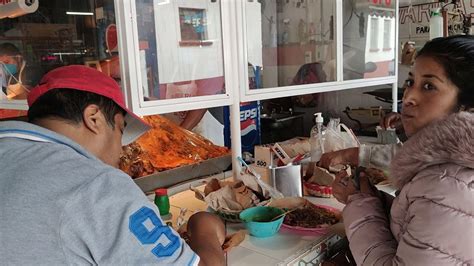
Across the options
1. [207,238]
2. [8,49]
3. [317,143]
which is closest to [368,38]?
[317,143]

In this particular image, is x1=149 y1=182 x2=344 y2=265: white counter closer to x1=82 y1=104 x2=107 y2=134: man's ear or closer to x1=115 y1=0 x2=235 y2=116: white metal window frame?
x1=115 y1=0 x2=235 y2=116: white metal window frame

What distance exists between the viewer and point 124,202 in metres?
0.66

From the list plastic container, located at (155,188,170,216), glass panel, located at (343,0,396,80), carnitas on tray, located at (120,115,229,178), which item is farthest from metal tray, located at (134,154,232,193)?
glass panel, located at (343,0,396,80)

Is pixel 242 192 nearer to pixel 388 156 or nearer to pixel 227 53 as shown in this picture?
pixel 227 53

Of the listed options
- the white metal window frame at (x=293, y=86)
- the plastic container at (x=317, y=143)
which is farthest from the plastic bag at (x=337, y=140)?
the white metal window frame at (x=293, y=86)

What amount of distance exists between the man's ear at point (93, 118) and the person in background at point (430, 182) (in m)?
0.69

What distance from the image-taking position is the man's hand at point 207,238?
87 cm

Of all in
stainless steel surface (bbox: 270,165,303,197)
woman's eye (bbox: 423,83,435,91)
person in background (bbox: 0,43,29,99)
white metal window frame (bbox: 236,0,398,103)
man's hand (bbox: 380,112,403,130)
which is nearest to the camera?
woman's eye (bbox: 423,83,435,91)

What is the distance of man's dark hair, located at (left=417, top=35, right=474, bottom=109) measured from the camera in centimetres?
94

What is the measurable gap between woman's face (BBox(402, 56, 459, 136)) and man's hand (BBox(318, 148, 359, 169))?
0.62m

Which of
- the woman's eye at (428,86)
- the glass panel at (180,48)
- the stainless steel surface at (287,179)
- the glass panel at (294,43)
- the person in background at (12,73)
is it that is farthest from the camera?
the glass panel at (294,43)

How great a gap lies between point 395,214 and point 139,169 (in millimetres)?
1278

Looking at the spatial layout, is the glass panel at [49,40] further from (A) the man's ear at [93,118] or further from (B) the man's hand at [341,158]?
(B) the man's hand at [341,158]

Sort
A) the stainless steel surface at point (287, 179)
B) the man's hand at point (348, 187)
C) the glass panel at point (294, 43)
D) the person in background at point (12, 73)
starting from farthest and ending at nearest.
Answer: the glass panel at point (294, 43) → the person in background at point (12, 73) → the stainless steel surface at point (287, 179) → the man's hand at point (348, 187)
